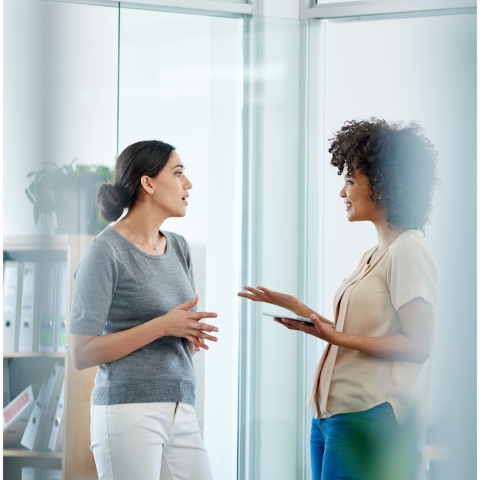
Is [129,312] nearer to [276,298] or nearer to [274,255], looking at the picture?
[276,298]

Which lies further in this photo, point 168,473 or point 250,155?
point 250,155

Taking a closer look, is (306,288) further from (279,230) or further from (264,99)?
(264,99)

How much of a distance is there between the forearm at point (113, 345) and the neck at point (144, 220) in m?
0.24

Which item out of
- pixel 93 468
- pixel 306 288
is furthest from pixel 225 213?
pixel 93 468

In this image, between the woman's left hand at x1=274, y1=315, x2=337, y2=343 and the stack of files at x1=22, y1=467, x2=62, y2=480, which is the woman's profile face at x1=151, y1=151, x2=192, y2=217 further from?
the stack of files at x1=22, y1=467, x2=62, y2=480

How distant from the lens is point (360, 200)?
123 cm

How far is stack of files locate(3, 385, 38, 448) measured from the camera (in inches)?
56.7

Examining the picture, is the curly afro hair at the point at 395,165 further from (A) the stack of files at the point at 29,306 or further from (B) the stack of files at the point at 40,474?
(B) the stack of files at the point at 40,474

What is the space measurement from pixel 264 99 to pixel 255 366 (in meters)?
0.93

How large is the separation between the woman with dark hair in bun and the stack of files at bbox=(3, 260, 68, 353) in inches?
16.3

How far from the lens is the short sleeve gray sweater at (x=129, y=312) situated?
1064 mm

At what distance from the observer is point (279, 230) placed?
161 cm

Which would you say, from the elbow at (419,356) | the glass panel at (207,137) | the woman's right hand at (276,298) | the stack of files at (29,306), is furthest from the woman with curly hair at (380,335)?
the stack of files at (29,306)

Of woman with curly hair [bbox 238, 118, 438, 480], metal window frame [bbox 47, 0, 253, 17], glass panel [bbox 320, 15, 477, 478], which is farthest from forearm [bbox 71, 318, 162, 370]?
metal window frame [bbox 47, 0, 253, 17]
